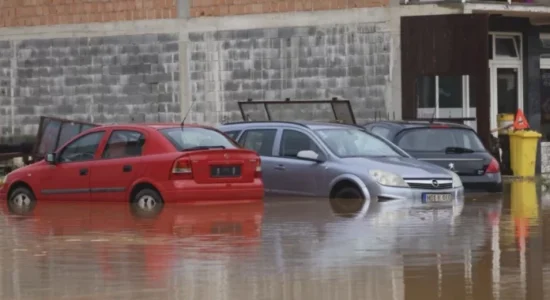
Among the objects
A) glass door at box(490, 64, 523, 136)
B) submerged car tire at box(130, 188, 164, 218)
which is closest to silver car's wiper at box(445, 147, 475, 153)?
submerged car tire at box(130, 188, 164, 218)

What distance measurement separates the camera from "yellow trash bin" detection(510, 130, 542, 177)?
→ 30375 mm

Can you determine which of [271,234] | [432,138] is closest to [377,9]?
[432,138]

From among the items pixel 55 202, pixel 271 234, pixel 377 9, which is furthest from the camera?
pixel 377 9

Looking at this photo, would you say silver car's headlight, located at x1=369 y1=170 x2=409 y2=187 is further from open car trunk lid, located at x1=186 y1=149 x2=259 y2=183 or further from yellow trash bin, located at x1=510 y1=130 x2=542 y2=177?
yellow trash bin, located at x1=510 y1=130 x2=542 y2=177

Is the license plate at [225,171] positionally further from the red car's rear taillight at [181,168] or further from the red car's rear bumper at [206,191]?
the red car's rear taillight at [181,168]

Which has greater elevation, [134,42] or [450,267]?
[134,42]

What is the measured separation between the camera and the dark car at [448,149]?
22328 millimetres

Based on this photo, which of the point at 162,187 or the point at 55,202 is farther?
the point at 55,202

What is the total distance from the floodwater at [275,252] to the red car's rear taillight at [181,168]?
1.44ft

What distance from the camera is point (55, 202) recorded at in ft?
64.4

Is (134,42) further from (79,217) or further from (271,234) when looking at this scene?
(271,234)

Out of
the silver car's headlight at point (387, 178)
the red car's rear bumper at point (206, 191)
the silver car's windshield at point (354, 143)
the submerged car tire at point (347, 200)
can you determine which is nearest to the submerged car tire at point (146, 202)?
the red car's rear bumper at point (206, 191)

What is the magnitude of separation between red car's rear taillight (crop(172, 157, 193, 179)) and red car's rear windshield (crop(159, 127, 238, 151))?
0.29 metres

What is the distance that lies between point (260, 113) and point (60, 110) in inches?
264
